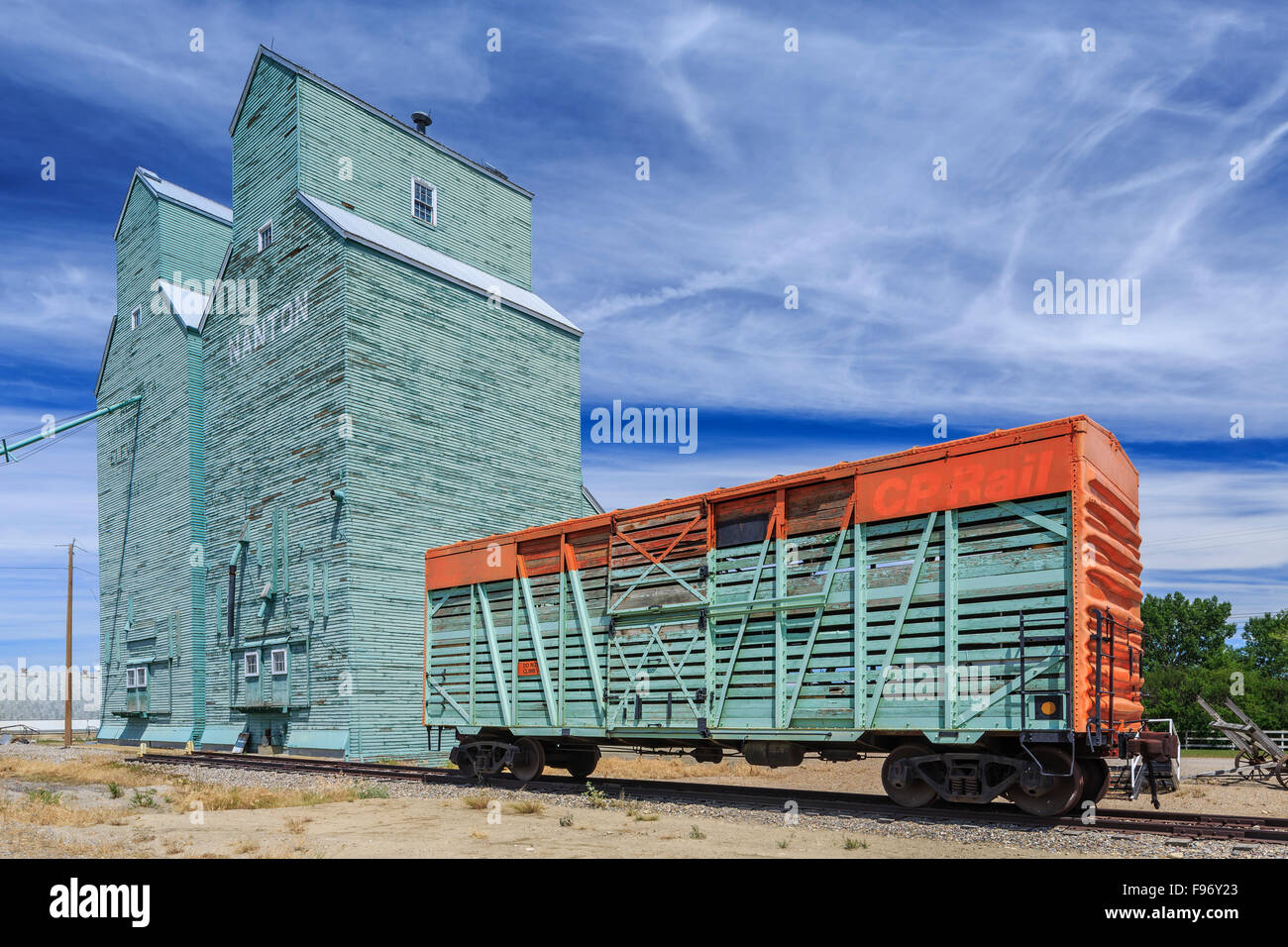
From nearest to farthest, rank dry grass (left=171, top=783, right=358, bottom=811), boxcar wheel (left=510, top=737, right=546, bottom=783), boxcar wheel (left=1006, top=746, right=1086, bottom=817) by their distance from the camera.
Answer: boxcar wheel (left=1006, top=746, right=1086, bottom=817) → dry grass (left=171, top=783, right=358, bottom=811) → boxcar wheel (left=510, top=737, right=546, bottom=783)

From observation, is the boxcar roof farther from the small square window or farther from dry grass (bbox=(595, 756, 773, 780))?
the small square window

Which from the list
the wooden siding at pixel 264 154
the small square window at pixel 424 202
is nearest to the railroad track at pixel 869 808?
the wooden siding at pixel 264 154

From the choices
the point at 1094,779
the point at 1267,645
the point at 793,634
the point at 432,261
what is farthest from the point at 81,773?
the point at 1267,645

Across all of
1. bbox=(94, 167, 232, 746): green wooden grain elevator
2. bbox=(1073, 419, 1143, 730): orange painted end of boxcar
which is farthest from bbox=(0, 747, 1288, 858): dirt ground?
bbox=(94, 167, 232, 746): green wooden grain elevator

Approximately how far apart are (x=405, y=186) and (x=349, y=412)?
9.63 metres

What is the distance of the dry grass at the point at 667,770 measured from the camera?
21.1m

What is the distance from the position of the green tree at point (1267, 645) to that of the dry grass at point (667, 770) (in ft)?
228

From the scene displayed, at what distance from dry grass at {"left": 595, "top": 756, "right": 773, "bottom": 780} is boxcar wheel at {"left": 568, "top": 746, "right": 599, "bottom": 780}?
2.07 meters

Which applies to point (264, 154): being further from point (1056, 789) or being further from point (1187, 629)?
point (1187, 629)

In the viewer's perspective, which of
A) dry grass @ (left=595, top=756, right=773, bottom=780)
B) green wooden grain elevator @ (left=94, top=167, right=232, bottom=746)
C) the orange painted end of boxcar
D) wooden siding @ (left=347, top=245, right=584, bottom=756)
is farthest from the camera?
green wooden grain elevator @ (left=94, top=167, right=232, bottom=746)

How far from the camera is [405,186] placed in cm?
3053

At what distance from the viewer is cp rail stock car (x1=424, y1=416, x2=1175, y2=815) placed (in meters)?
10.9
